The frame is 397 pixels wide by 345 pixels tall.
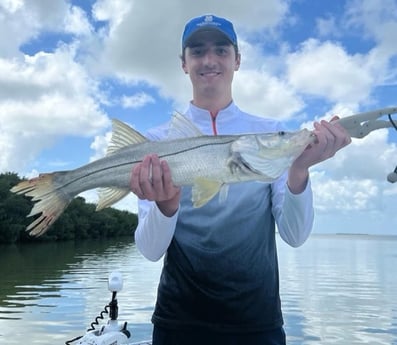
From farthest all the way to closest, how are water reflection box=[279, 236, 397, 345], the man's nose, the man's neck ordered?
water reflection box=[279, 236, 397, 345] < the man's neck < the man's nose

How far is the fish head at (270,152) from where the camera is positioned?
330 centimetres

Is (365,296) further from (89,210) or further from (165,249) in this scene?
(89,210)

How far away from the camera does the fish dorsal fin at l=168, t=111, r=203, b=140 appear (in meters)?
3.53

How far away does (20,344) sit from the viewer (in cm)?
1567

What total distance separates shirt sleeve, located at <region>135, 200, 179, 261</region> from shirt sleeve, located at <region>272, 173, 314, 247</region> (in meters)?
0.74

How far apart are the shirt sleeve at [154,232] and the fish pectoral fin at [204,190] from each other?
287 mm

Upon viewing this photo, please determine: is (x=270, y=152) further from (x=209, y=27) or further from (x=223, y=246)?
(x=209, y=27)

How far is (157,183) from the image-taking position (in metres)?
3.33

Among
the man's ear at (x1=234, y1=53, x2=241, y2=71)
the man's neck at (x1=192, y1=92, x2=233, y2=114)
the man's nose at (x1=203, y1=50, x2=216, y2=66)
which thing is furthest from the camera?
the man's ear at (x1=234, y1=53, x2=241, y2=71)

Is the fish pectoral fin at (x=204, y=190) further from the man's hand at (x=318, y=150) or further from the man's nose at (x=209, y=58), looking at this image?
the man's nose at (x=209, y=58)

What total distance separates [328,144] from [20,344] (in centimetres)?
1494

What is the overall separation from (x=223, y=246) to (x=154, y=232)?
0.51 meters

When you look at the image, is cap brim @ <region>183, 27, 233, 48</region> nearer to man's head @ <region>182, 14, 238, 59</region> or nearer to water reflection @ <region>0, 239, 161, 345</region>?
man's head @ <region>182, 14, 238, 59</region>

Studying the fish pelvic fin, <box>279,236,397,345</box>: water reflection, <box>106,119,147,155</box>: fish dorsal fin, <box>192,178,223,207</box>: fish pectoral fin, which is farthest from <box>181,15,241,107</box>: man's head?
<box>279,236,397,345</box>: water reflection
